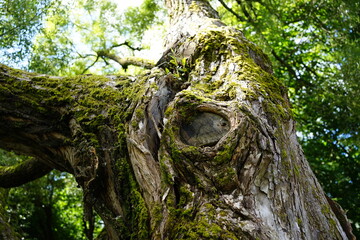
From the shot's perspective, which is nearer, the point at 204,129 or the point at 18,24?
the point at 204,129

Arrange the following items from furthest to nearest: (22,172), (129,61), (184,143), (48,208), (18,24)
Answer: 1. (48,208)
2. (129,61)
3. (18,24)
4. (22,172)
5. (184,143)

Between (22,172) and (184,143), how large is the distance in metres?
3.55

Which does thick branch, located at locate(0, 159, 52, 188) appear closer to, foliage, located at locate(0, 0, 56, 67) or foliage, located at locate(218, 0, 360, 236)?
foliage, located at locate(0, 0, 56, 67)

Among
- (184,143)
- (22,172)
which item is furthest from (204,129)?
(22,172)

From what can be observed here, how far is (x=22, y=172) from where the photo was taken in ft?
16.4

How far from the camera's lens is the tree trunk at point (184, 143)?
2.10 metres

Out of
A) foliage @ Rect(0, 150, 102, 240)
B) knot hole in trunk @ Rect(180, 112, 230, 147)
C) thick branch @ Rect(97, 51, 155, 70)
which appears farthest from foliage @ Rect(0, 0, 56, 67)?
knot hole in trunk @ Rect(180, 112, 230, 147)

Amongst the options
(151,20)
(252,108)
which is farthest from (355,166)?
(252,108)

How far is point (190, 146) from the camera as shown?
7.29 feet

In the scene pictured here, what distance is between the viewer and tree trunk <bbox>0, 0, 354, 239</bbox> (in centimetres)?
210

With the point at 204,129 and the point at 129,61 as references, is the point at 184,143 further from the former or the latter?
the point at 129,61

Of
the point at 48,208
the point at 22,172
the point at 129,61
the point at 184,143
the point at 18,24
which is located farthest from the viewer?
the point at 48,208

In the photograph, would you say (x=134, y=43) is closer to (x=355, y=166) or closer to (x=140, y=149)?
(x=355, y=166)

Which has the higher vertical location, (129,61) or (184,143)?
(129,61)
